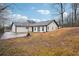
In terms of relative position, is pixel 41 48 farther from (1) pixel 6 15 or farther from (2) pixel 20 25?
(1) pixel 6 15

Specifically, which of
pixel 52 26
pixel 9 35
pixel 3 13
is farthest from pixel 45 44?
pixel 3 13

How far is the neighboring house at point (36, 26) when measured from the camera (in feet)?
6.36

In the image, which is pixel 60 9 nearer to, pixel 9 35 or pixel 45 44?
pixel 45 44

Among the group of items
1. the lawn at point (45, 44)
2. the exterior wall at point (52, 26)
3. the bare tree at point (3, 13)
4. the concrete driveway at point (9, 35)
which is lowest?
the lawn at point (45, 44)

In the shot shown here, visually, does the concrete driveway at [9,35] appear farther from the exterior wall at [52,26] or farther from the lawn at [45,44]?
the exterior wall at [52,26]

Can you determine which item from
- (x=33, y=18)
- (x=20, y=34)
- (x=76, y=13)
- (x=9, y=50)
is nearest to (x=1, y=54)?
(x=9, y=50)

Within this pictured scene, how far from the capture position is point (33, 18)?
1.95 meters

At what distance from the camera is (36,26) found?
1.96 metres

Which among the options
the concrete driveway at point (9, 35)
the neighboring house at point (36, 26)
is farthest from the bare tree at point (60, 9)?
the concrete driveway at point (9, 35)

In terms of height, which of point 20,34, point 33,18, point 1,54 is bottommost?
point 1,54

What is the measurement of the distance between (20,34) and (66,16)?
1.47 ft

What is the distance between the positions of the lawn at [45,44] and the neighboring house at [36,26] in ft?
0.13

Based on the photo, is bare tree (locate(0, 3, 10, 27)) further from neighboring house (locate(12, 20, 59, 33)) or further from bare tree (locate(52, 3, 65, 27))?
bare tree (locate(52, 3, 65, 27))

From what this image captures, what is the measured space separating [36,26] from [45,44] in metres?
0.18
